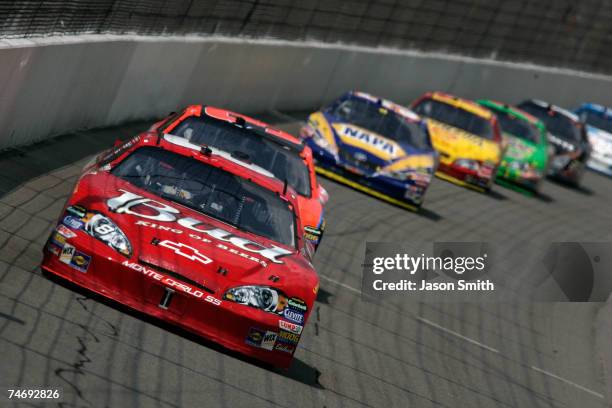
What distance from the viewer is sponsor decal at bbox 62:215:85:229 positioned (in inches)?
349

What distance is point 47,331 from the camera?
8.25m

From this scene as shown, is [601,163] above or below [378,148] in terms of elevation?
above

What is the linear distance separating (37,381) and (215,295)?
183 cm

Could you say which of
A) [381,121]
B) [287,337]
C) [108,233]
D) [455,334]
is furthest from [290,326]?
[381,121]

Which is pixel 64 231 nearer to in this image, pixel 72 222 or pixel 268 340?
pixel 72 222

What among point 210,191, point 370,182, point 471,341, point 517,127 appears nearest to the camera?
point 210,191

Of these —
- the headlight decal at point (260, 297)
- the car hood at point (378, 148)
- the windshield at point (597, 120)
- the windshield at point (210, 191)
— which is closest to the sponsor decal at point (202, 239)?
the headlight decal at point (260, 297)

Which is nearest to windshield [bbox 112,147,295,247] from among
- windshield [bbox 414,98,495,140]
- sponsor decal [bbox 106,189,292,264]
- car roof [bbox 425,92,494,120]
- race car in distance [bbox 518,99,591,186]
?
sponsor decal [bbox 106,189,292,264]

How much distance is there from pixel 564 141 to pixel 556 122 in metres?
0.85

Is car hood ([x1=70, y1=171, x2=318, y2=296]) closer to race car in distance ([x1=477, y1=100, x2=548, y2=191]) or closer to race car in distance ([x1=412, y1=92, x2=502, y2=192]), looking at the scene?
race car in distance ([x1=412, y1=92, x2=502, y2=192])

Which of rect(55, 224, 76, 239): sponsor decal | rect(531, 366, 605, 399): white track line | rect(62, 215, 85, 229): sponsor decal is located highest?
rect(62, 215, 85, 229): sponsor decal

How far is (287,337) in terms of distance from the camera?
903 centimetres

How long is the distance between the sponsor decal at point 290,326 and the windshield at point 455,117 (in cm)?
1446

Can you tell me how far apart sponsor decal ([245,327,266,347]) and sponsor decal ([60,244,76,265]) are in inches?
50.4
